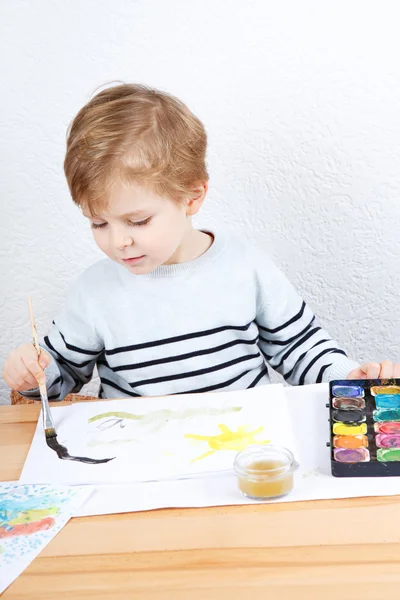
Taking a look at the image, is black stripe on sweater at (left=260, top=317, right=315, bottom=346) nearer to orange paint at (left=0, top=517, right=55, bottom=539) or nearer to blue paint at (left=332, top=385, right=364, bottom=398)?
blue paint at (left=332, top=385, right=364, bottom=398)

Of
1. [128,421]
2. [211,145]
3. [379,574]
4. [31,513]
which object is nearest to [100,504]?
[31,513]

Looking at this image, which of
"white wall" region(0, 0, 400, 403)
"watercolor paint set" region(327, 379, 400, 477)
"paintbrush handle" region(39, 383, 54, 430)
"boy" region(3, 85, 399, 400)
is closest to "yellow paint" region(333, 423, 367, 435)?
"watercolor paint set" region(327, 379, 400, 477)

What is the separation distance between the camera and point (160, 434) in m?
0.97

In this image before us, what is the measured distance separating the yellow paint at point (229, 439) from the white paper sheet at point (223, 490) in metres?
0.05

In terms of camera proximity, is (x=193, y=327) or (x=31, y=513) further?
(x=193, y=327)

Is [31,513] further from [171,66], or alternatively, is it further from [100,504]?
[171,66]

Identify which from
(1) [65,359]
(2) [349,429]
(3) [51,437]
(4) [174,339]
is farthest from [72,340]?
(2) [349,429]

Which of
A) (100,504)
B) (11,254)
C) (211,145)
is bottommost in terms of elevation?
(100,504)

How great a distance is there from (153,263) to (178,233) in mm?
55

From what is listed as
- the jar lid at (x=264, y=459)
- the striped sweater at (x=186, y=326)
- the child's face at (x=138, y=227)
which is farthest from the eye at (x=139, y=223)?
the jar lid at (x=264, y=459)

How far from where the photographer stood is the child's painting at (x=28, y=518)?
75 cm

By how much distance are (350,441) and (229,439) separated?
5.7 inches

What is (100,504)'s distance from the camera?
A: 842 millimetres

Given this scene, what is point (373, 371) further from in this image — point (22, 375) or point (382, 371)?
point (22, 375)
